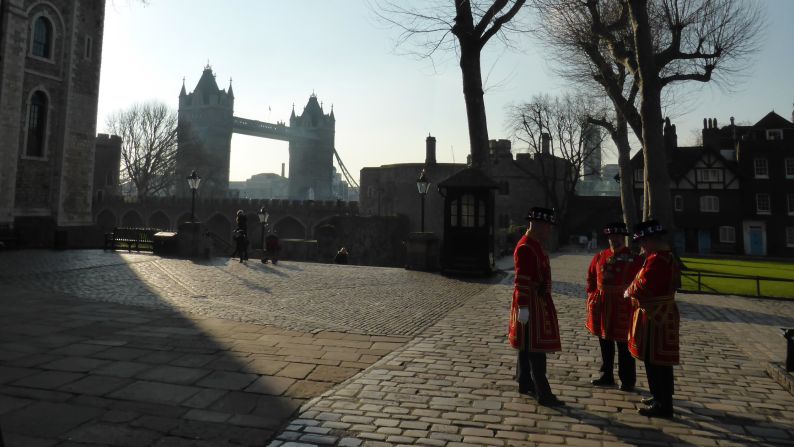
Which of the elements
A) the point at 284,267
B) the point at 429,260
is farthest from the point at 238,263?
the point at 429,260

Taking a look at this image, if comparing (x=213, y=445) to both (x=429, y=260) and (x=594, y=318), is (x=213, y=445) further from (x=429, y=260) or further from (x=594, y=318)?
(x=429, y=260)

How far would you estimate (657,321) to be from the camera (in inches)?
162

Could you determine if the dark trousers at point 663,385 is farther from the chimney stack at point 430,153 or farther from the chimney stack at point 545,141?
the chimney stack at point 545,141

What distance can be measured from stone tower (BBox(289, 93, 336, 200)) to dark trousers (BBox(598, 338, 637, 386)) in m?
115

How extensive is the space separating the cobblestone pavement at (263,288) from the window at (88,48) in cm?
1314

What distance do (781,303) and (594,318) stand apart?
9819 millimetres

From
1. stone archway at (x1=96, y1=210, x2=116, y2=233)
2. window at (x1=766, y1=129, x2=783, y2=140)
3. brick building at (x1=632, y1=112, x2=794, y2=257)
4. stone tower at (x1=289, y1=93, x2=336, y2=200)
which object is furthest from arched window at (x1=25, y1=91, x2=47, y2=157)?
stone tower at (x1=289, y1=93, x2=336, y2=200)

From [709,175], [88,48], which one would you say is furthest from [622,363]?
[709,175]

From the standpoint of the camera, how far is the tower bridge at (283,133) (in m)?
95.6

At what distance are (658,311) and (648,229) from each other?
0.72m

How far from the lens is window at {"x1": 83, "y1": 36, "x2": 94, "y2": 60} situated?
24.4 m

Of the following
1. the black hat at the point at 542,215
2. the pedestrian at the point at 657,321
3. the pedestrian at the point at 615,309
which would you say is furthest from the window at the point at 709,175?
the black hat at the point at 542,215

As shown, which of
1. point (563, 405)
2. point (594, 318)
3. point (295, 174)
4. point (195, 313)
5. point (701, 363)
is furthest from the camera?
point (295, 174)

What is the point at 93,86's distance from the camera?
2473cm
